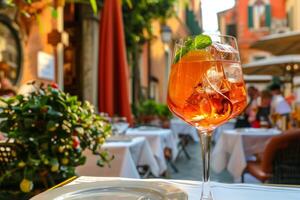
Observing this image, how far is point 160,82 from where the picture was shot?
1642cm

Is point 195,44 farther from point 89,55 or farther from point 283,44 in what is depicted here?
point 89,55

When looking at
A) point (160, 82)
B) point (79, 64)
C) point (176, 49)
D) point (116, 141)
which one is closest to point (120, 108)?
point (116, 141)

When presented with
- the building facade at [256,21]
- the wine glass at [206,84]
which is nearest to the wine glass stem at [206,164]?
the wine glass at [206,84]

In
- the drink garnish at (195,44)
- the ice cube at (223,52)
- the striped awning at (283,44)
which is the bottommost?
the ice cube at (223,52)

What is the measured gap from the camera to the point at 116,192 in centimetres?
89

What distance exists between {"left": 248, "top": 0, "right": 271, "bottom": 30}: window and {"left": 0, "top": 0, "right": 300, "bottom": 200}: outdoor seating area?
63.3ft

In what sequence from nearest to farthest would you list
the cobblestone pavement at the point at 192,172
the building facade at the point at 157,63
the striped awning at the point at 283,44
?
the striped awning at the point at 283,44 < the cobblestone pavement at the point at 192,172 < the building facade at the point at 157,63

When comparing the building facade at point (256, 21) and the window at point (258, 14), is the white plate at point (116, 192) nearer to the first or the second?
the building facade at point (256, 21)

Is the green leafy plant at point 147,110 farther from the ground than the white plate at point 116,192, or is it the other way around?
the white plate at point 116,192

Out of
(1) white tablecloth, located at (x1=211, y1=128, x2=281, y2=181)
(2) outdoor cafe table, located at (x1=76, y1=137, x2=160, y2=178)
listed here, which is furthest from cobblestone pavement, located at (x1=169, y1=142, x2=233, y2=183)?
(2) outdoor cafe table, located at (x1=76, y1=137, x2=160, y2=178)

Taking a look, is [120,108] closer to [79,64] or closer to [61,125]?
[79,64]

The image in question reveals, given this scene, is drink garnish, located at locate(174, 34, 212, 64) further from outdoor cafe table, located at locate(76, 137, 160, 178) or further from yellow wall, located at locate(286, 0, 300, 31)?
yellow wall, located at locate(286, 0, 300, 31)

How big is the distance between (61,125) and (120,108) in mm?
3706

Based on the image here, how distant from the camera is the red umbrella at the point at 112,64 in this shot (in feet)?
17.6
